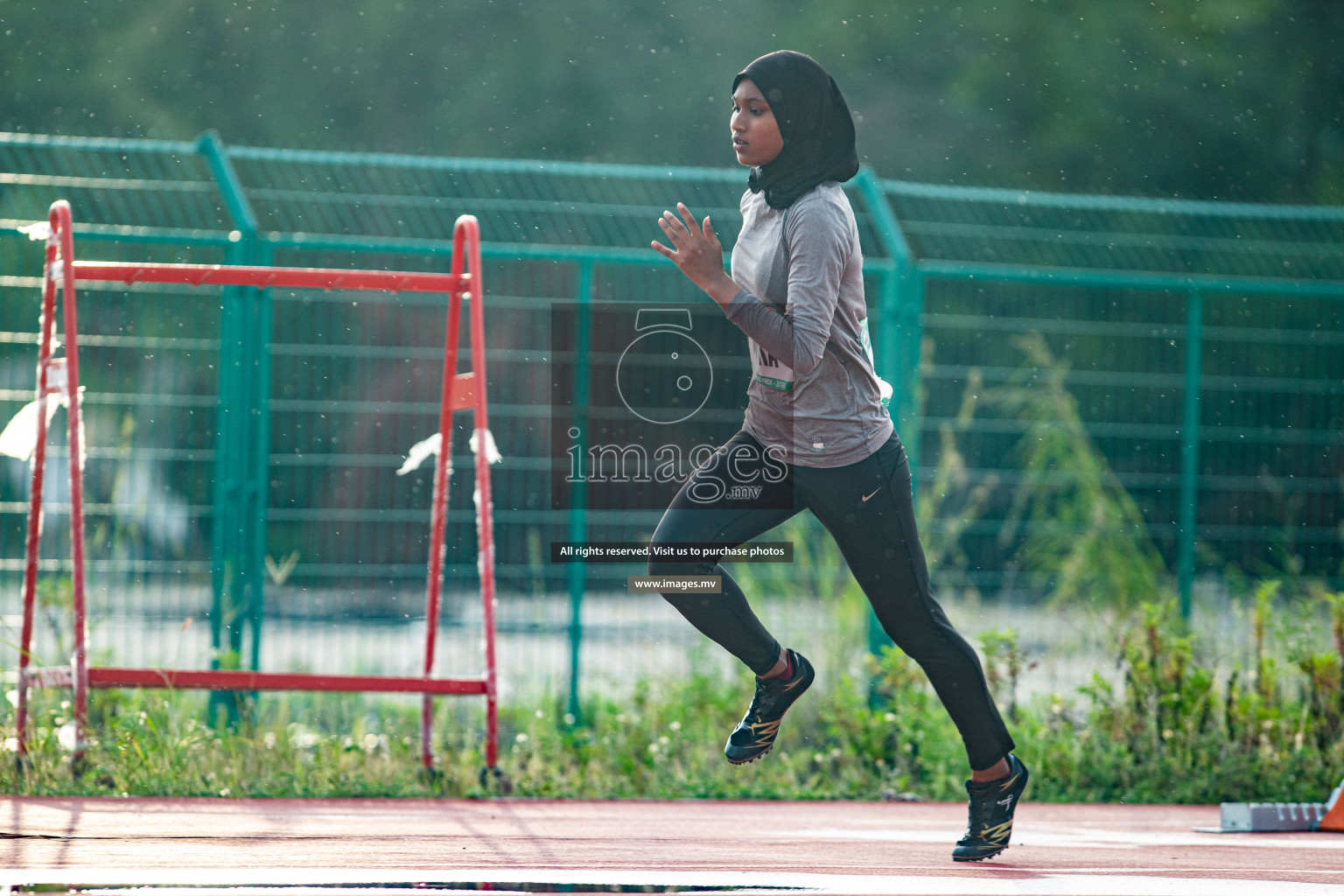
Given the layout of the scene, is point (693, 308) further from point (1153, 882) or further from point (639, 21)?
point (639, 21)

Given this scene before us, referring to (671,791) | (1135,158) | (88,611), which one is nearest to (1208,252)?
(1135,158)

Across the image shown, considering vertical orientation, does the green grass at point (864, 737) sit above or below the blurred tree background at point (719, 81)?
below

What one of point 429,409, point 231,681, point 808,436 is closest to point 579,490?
point 429,409

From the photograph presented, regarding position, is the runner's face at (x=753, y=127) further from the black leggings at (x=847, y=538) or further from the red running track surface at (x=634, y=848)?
the red running track surface at (x=634, y=848)

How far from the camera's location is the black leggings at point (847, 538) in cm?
371

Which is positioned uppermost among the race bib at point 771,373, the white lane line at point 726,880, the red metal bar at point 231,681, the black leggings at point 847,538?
the race bib at point 771,373

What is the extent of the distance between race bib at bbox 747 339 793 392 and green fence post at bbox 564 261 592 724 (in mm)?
2303

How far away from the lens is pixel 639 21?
15398 mm

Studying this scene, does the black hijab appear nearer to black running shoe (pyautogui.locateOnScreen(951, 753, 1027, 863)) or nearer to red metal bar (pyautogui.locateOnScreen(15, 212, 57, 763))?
black running shoe (pyautogui.locateOnScreen(951, 753, 1027, 863))

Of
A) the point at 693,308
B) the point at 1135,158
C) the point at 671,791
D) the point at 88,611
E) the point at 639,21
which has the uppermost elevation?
the point at 639,21

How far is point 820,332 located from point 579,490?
2749mm

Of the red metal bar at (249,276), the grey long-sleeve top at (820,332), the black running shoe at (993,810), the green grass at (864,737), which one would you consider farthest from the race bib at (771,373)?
the green grass at (864,737)

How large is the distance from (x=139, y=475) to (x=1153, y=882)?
14.0 ft

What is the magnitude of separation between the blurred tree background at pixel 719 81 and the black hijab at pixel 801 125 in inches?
445
